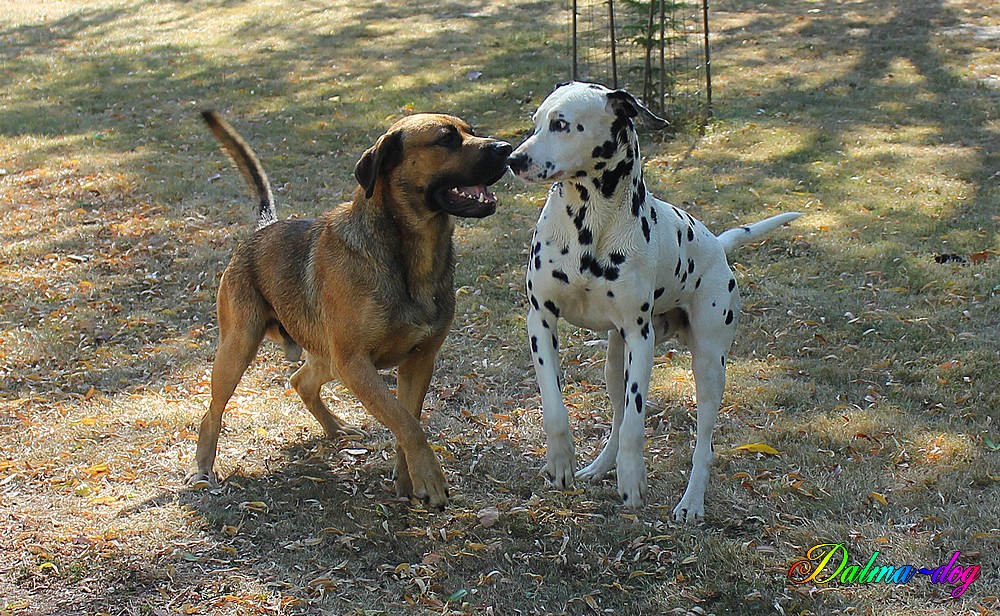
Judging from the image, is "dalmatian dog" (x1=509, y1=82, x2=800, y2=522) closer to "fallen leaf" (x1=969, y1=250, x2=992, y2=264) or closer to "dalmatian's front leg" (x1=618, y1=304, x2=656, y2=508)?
"dalmatian's front leg" (x1=618, y1=304, x2=656, y2=508)

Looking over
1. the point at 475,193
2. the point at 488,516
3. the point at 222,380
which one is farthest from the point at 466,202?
the point at 222,380

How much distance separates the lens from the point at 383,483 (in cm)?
556

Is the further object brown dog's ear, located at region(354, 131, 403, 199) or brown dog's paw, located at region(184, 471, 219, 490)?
brown dog's paw, located at region(184, 471, 219, 490)

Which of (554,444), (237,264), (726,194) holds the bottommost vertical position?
(726,194)

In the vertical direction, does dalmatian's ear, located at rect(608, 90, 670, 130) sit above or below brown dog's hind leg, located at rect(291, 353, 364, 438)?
above

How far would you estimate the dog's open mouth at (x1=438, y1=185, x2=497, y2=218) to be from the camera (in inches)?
198

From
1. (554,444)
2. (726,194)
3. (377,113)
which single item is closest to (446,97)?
(377,113)

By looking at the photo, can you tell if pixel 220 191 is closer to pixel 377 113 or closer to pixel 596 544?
pixel 377 113

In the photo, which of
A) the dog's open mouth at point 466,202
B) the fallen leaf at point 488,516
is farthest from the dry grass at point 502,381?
the dog's open mouth at point 466,202

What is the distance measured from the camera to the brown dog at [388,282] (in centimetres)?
502

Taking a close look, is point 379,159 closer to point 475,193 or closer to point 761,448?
point 475,193

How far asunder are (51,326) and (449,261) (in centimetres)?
405

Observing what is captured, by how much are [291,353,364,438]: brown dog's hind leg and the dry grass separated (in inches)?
4.4

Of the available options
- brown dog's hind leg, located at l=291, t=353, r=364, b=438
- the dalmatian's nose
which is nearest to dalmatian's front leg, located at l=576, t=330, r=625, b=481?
the dalmatian's nose
